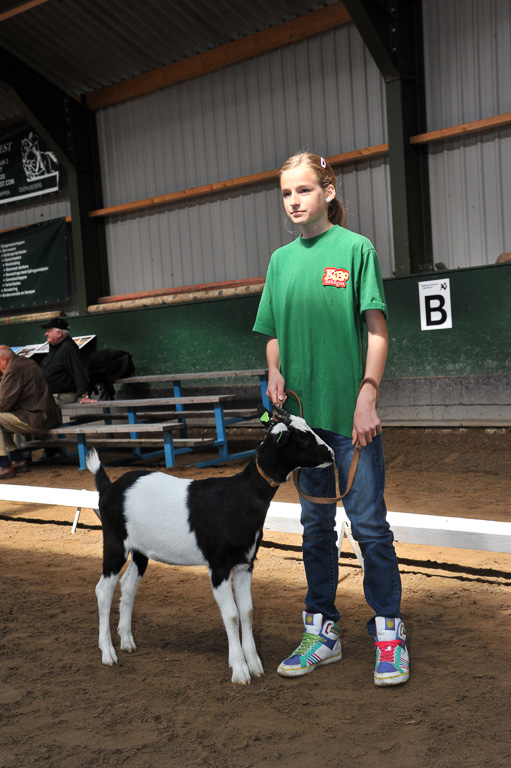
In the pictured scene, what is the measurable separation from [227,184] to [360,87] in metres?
2.20

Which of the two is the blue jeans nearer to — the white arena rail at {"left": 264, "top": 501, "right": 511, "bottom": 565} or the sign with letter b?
the white arena rail at {"left": 264, "top": 501, "right": 511, "bottom": 565}

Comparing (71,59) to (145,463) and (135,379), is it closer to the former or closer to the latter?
(135,379)

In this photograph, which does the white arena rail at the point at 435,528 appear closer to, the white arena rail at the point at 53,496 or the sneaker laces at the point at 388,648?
the sneaker laces at the point at 388,648

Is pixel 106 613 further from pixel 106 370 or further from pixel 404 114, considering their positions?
pixel 404 114

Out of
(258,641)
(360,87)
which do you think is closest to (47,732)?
(258,641)

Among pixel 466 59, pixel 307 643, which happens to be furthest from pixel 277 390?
pixel 466 59

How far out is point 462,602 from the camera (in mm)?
3338

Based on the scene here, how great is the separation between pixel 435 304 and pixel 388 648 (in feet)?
19.9

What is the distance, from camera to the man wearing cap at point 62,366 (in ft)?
28.6

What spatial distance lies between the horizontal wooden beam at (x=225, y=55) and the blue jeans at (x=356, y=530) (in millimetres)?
7680

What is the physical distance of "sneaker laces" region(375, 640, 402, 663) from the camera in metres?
2.53

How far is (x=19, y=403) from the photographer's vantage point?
25.3 feet

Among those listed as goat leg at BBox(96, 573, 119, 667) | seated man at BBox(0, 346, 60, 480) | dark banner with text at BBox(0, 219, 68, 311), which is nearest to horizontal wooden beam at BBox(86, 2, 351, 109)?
dark banner with text at BBox(0, 219, 68, 311)

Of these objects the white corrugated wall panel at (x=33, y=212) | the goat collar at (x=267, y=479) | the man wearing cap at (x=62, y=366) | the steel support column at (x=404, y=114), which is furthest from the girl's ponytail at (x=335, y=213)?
the white corrugated wall panel at (x=33, y=212)
